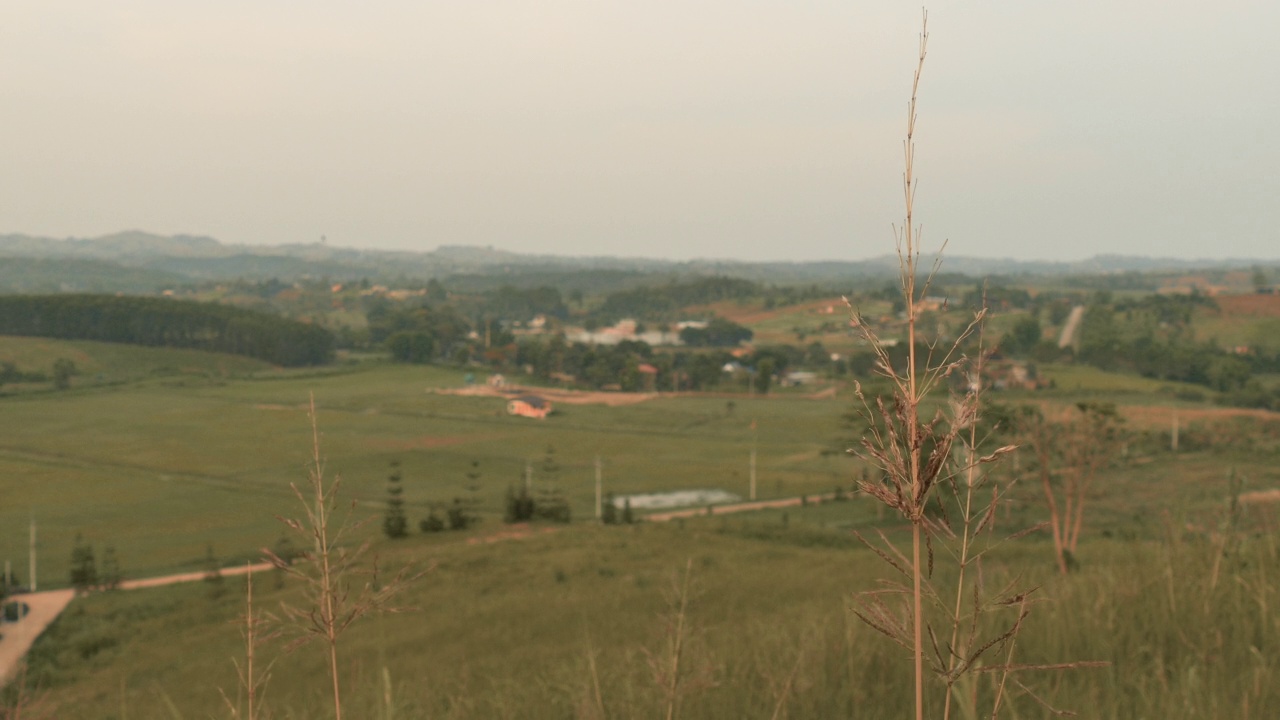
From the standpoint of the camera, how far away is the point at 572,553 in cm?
2377

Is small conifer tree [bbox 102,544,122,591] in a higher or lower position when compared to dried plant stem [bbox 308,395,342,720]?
lower

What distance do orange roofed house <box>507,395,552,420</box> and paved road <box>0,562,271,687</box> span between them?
32217 millimetres

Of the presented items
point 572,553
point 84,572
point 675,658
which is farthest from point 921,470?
point 84,572

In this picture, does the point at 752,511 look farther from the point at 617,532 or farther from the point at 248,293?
the point at 248,293

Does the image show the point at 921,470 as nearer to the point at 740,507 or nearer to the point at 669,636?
the point at 669,636

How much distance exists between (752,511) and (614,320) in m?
89.1

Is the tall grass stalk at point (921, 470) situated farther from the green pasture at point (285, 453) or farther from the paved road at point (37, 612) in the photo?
the green pasture at point (285, 453)

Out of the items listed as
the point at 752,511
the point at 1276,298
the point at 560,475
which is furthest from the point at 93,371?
the point at 1276,298

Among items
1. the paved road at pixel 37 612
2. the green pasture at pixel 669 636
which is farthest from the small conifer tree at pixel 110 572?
the green pasture at pixel 669 636

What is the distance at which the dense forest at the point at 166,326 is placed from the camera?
65.8 metres

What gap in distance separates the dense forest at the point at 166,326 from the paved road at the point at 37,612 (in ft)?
146

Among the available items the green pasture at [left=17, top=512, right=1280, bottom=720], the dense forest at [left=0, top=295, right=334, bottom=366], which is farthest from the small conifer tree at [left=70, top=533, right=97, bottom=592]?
the dense forest at [left=0, top=295, right=334, bottom=366]

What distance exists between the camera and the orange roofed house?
201 ft

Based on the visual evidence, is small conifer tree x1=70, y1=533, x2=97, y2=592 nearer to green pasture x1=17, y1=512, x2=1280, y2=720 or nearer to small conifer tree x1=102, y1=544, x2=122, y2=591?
small conifer tree x1=102, y1=544, x2=122, y2=591
